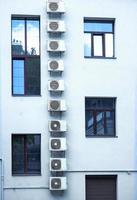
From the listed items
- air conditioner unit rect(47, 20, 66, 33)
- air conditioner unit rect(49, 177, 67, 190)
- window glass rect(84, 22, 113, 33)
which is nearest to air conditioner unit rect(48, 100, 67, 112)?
air conditioner unit rect(49, 177, 67, 190)

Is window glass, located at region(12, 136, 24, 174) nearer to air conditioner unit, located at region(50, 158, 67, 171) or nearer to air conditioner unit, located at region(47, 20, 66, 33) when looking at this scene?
air conditioner unit, located at region(50, 158, 67, 171)

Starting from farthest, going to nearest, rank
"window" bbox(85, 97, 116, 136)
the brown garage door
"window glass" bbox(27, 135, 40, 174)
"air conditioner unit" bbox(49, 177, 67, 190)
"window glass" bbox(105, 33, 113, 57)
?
"window glass" bbox(105, 33, 113, 57)
"window" bbox(85, 97, 116, 136)
the brown garage door
"window glass" bbox(27, 135, 40, 174)
"air conditioner unit" bbox(49, 177, 67, 190)

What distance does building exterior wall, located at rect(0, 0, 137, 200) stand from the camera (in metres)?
18.2

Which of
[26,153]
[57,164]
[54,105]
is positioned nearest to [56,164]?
[57,164]

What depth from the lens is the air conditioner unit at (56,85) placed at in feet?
59.9

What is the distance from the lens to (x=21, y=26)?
1888 centimetres

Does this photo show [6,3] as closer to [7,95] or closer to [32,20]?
[32,20]

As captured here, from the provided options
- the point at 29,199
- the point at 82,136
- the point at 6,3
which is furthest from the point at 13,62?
the point at 29,199

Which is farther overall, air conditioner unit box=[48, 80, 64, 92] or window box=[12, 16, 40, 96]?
window box=[12, 16, 40, 96]

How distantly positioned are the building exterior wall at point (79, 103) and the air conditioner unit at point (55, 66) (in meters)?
0.30

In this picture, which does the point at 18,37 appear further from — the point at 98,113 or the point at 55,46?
the point at 98,113

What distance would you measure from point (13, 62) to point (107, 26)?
348 centimetres

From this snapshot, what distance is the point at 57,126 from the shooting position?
18156 millimetres

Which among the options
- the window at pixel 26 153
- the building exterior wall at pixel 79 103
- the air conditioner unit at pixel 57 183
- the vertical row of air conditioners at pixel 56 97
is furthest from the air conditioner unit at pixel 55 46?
the air conditioner unit at pixel 57 183
